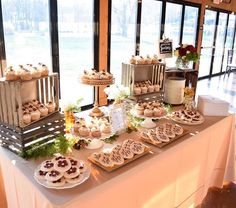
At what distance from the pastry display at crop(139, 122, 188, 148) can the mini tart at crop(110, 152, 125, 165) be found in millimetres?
299

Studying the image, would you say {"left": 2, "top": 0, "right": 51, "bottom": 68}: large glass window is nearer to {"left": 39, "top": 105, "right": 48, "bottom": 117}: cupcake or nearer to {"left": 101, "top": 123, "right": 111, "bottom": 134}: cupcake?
{"left": 39, "top": 105, "right": 48, "bottom": 117}: cupcake

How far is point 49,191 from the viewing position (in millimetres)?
1062

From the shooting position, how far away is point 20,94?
1273 millimetres

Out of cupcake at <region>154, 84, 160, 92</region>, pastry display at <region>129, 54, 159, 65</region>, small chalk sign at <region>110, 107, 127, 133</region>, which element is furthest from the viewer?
cupcake at <region>154, 84, 160, 92</region>

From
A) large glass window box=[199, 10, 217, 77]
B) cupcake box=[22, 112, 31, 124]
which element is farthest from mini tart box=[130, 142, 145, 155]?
large glass window box=[199, 10, 217, 77]

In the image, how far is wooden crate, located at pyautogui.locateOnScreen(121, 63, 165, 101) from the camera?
6.50ft

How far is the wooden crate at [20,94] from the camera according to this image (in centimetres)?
127

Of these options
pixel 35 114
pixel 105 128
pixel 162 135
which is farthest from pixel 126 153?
pixel 35 114

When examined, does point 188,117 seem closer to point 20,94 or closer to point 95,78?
point 95,78

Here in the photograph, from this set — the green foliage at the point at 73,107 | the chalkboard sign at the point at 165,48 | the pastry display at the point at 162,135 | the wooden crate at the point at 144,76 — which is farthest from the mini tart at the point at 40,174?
the chalkboard sign at the point at 165,48

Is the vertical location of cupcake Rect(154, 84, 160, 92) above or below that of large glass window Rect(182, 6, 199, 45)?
below

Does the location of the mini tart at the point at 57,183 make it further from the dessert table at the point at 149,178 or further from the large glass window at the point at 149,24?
the large glass window at the point at 149,24

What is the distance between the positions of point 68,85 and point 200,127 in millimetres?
Answer: 3504

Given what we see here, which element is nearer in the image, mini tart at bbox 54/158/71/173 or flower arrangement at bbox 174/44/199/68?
mini tart at bbox 54/158/71/173
